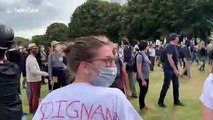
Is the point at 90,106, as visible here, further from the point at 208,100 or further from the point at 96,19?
the point at 96,19

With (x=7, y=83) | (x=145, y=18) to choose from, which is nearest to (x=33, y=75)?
(x=7, y=83)

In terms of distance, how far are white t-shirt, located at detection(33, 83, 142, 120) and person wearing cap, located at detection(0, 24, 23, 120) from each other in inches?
74.5

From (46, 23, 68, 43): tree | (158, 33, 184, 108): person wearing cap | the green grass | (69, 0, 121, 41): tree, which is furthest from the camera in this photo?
(46, 23, 68, 43): tree

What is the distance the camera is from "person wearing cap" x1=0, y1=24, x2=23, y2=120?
4441 mm

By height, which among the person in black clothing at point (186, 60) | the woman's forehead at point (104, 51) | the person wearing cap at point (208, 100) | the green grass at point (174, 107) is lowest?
the green grass at point (174, 107)

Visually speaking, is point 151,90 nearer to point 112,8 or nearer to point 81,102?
point 81,102

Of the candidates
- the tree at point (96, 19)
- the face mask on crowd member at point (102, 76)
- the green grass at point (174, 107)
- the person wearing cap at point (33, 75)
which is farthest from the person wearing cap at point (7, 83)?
the tree at point (96, 19)

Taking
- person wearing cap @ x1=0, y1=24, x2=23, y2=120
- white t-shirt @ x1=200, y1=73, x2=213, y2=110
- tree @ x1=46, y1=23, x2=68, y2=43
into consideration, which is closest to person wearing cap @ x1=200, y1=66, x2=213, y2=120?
white t-shirt @ x1=200, y1=73, x2=213, y2=110

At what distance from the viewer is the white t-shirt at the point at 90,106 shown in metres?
2.59

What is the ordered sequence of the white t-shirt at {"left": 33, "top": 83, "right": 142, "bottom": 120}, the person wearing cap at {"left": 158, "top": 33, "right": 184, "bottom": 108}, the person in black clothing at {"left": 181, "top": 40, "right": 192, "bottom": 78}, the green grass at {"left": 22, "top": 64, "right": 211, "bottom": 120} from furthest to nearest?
the person in black clothing at {"left": 181, "top": 40, "right": 192, "bottom": 78}, the person wearing cap at {"left": 158, "top": 33, "right": 184, "bottom": 108}, the green grass at {"left": 22, "top": 64, "right": 211, "bottom": 120}, the white t-shirt at {"left": 33, "top": 83, "right": 142, "bottom": 120}

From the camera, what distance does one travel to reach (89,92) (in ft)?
8.64

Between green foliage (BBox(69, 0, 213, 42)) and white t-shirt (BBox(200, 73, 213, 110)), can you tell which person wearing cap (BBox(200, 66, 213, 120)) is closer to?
white t-shirt (BBox(200, 73, 213, 110))

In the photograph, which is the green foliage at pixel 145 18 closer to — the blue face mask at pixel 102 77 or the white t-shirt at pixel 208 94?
the white t-shirt at pixel 208 94

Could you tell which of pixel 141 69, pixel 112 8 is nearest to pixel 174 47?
pixel 141 69
